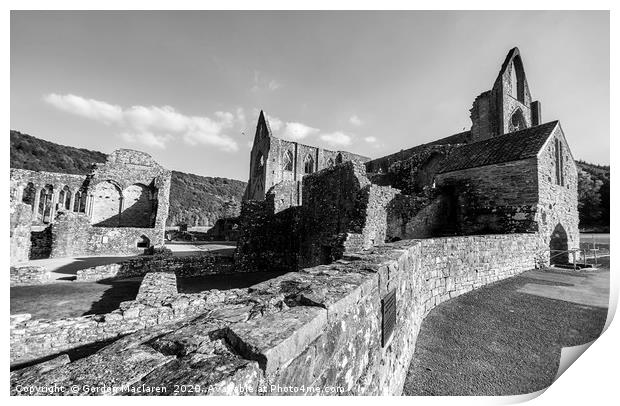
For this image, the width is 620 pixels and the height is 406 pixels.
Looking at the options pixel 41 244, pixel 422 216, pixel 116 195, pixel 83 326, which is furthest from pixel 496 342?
pixel 116 195

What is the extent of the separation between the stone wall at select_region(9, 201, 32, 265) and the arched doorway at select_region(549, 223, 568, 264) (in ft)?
72.3

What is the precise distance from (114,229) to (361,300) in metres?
18.9

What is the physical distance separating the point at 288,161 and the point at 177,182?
109ft

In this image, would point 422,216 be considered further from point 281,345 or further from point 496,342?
point 281,345

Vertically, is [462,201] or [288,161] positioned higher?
[288,161]

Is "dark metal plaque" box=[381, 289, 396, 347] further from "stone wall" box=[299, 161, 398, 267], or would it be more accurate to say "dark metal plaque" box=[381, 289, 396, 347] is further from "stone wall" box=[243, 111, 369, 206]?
"stone wall" box=[243, 111, 369, 206]

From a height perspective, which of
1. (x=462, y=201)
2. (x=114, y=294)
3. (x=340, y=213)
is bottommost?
(x=114, y=294)

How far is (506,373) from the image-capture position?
3283 millimetres

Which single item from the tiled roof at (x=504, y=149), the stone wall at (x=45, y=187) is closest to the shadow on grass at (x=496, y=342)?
the tiled roof at (x=504, y=149)

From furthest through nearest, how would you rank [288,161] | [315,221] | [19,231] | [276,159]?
[288,161] < [276,159] < [315,221] < [19,231]

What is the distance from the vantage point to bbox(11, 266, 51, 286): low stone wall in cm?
824

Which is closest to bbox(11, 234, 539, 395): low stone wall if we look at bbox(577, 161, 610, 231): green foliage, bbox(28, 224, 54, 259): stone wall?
bbox(577, 161, 610, 231): green foliage

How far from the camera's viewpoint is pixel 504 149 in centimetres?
1163
